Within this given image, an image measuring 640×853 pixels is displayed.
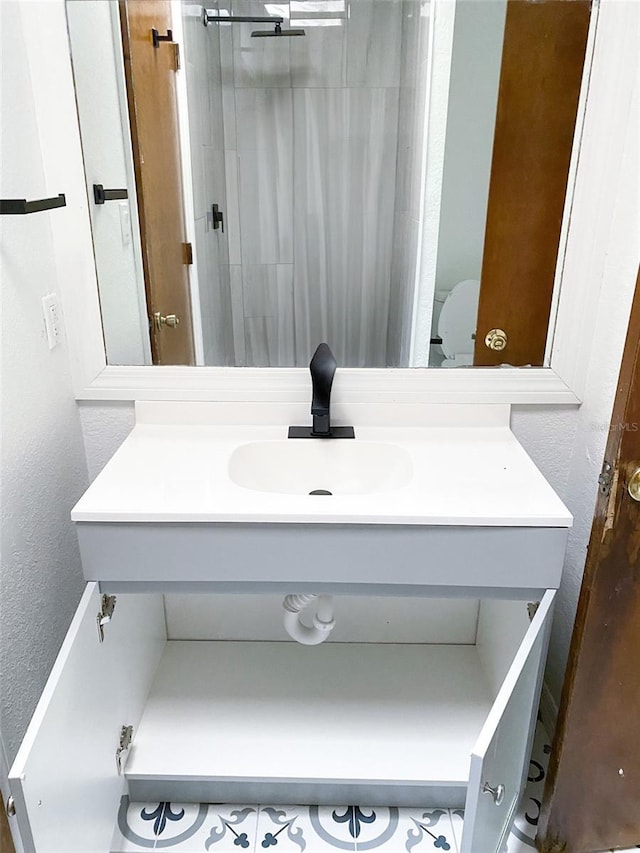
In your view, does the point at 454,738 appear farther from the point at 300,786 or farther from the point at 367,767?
the point at 300,786

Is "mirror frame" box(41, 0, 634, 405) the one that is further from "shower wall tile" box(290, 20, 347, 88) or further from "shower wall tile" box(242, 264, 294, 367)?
"shower wall tile" box(290, 20, 347, 88)

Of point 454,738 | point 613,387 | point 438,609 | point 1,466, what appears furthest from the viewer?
point 438,609

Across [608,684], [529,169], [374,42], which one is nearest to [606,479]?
[608,684]

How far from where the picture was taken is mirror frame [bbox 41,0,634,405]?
3.87ft

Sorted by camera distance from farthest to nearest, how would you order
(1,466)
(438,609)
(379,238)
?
(438,609) < (379,238) < (1,466)

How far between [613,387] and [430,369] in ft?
1.19

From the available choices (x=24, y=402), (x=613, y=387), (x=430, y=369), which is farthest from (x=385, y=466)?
(x=24, y=402)

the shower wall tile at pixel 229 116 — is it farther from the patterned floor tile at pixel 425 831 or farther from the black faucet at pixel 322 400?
the patterned floor tile at pixel 425 831

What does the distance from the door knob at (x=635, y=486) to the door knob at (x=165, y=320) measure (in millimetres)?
930

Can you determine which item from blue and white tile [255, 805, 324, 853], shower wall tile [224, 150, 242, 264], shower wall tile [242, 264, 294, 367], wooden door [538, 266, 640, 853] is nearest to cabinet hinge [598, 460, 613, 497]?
wooden door [538, 266, 640, 853]

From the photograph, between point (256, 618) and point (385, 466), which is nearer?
point (385, 466)

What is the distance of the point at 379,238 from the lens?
1.34 metres

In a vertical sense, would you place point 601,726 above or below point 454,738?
above

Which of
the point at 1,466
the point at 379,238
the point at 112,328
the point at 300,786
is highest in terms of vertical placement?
the point at 379,238
